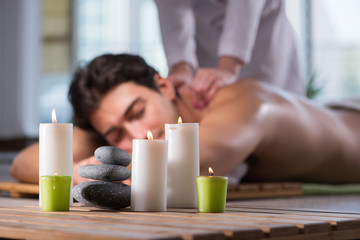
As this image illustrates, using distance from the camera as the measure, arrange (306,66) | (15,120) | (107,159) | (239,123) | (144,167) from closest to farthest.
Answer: (144,167) → (107,159) → (239,123) → (306,66) → (15,120)

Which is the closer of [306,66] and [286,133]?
[286,133]

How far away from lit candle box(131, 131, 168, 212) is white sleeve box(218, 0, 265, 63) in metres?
1.39

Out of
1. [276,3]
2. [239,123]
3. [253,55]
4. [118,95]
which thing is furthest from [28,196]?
[276,3]

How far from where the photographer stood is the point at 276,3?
2.69 meters

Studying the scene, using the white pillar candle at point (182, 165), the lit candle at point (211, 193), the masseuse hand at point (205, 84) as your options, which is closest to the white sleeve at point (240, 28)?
the masseuse hand at point (205, 84)

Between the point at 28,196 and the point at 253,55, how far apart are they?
1.34 m

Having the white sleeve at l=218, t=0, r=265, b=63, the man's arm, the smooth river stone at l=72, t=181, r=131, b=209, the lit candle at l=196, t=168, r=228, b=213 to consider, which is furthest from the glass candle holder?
the white sleeve at l=218, t=0, r=265, b=63

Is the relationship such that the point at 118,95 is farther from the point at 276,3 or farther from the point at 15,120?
the point at 15,120

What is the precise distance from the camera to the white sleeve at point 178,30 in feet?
8.45

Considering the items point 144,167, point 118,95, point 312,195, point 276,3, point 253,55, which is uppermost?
point 276,3

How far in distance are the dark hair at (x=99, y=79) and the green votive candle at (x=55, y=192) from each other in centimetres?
99

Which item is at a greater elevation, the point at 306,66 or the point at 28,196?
the point at 306,66

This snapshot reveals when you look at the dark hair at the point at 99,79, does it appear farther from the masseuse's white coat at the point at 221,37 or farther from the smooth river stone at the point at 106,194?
the smooth river stone at the point at 106,194

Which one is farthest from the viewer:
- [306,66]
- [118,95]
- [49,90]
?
[49,90]
